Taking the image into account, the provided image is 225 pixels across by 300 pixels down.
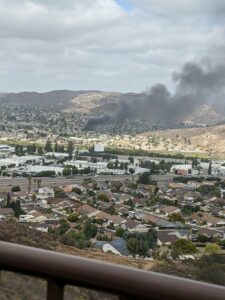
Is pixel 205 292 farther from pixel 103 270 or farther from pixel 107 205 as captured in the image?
pixel 107 205

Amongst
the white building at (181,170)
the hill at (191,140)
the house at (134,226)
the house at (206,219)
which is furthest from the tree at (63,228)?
the hill at (191,140)

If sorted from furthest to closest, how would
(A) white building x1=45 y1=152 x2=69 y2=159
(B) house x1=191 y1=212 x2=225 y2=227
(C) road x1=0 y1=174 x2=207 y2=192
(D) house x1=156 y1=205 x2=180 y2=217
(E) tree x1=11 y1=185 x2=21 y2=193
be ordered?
(A) white building x1=45 y1=152 x2=69 y2=159, (C) road x1=0 y1=174 x2=207 y2=192, (E) tree x1=11 y1=185 x2=21 y2=193, (D) house x1=156 y1=205 x2=180 y2=217, (B) house x1=191 y1=212 x2=225 y2=227

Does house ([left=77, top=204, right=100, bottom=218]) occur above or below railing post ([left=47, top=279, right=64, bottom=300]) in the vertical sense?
below

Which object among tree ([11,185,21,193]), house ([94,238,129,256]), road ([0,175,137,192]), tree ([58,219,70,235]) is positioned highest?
house ([94,238,129,256])

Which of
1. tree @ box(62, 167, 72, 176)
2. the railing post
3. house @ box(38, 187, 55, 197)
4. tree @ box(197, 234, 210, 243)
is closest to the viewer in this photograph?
the railing post

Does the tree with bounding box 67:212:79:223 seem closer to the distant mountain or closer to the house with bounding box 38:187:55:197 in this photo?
the house with bounding box 38:187:55:197

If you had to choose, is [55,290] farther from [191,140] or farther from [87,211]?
[191,140]

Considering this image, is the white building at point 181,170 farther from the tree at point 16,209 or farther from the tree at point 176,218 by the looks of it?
the tree at point 16,209

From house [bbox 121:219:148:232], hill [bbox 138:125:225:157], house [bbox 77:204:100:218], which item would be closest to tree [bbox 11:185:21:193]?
house [bbox 77:204:100:218]
